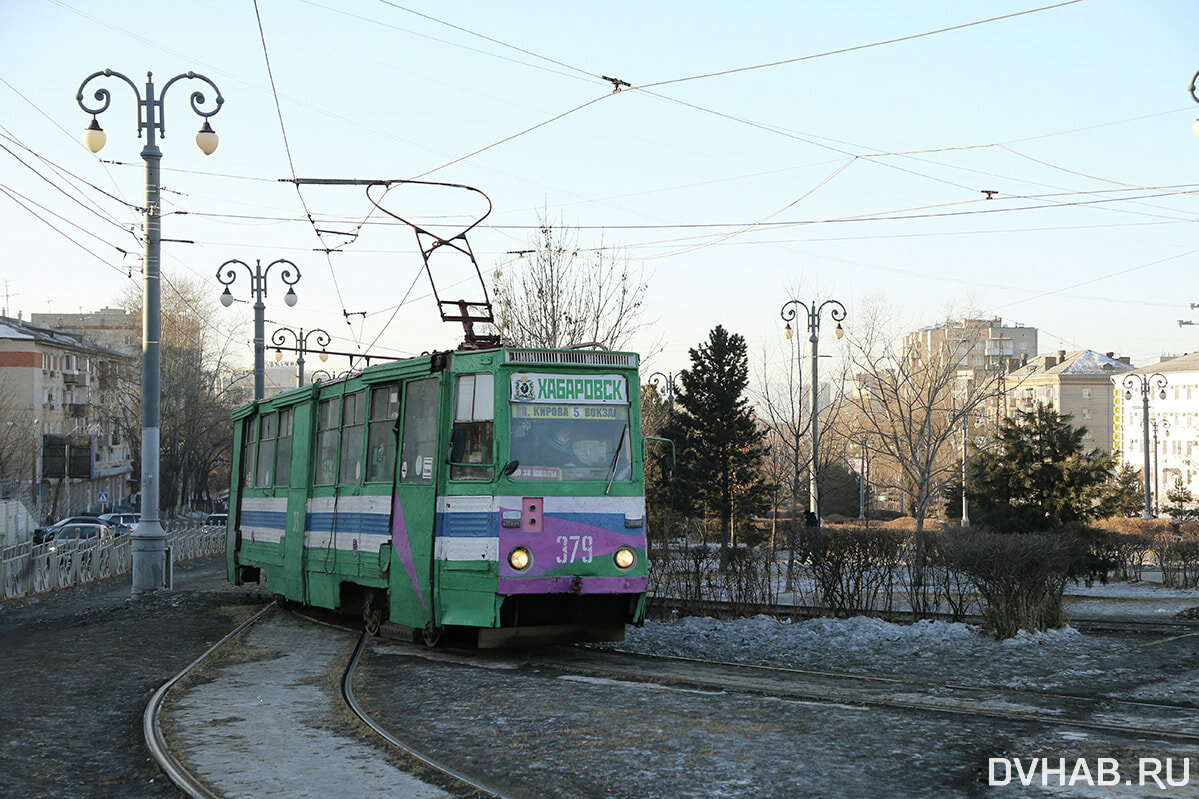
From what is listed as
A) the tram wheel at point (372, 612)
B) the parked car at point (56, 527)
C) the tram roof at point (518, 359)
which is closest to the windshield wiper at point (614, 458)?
the tram roof at point (518, 359)

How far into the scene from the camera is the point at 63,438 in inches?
2480

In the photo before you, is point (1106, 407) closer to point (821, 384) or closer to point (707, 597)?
point (821, 384)

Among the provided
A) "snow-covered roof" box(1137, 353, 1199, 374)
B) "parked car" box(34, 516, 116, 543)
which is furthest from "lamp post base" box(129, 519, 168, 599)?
"snow-covered roof" box(1137, 353, 1199, 374)

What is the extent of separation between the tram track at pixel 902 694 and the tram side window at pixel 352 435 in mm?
3866

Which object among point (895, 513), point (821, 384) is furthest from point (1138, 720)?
point (895, 513)

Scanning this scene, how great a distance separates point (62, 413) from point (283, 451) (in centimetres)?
7116

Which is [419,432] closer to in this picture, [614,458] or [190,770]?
[614,458]

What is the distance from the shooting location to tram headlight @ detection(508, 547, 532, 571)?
38.9 ft

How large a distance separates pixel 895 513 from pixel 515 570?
58.0m

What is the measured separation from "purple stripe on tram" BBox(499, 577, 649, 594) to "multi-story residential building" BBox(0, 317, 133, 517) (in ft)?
173

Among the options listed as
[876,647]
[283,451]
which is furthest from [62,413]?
[876,647]

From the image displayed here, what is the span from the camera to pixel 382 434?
46.6 ft

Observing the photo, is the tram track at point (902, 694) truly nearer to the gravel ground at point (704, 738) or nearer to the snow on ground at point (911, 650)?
the gravel ground at point (704, 738)

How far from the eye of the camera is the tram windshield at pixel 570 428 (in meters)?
12.2
